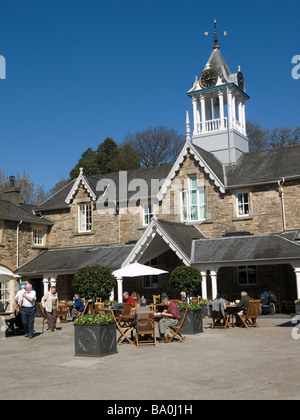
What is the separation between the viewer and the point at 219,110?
31.2m

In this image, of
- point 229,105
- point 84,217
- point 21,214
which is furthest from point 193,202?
point 21,214

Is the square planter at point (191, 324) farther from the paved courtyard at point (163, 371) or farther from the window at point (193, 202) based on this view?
the window at point (193, 202)

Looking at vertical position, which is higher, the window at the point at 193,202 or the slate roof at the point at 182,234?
the window at the point at 193,202

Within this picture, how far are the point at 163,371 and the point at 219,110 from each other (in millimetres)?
24493

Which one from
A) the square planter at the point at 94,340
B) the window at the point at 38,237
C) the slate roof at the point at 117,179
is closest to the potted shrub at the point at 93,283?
the slate roof at the point at 117,179

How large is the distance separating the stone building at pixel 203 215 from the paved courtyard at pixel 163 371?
33.4 feet

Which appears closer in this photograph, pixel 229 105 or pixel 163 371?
pixel 163 371

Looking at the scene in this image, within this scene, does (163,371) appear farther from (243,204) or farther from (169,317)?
(243,204)

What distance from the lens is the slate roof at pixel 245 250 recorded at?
21.6 metres

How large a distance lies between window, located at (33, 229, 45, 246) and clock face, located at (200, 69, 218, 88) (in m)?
13.9

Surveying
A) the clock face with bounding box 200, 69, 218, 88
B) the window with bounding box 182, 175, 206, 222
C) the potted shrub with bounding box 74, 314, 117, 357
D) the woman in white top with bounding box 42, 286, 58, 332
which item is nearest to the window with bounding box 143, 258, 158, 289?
the window with bounding box 182, 175, 206, 222

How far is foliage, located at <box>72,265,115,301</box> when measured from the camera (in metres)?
21.8
